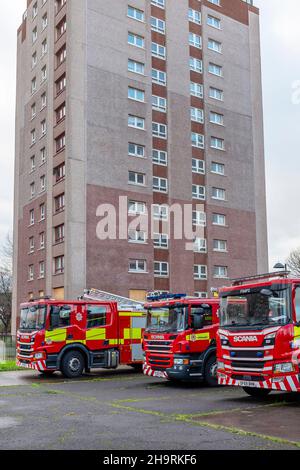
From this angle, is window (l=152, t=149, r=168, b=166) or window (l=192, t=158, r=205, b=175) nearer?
window (l=152, t=149, r=168, b=166)

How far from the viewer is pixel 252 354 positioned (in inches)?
496

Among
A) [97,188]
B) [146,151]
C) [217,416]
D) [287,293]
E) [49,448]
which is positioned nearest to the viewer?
[49,448]

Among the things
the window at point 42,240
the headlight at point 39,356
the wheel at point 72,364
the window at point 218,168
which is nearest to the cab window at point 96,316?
the wheel at point 72,364

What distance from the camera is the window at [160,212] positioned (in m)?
43.8

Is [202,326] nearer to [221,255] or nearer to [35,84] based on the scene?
[221,255]

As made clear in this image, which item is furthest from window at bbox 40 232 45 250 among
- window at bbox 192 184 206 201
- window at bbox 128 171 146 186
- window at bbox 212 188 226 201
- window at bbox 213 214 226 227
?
window at bbox 212 188 226 201

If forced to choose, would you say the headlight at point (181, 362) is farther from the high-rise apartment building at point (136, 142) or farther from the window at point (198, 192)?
the window at point (198, 192)

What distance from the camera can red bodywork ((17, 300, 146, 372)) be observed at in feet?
63.6

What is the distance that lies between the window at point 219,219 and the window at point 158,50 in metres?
13.8

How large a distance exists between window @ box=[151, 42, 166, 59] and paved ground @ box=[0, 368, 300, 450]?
34.9 m

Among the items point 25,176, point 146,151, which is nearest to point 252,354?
point 146,151

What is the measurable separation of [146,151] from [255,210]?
496 inches

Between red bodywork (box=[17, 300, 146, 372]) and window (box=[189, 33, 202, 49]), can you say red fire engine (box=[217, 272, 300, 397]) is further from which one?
window (box=[189, 33, 202, 49])

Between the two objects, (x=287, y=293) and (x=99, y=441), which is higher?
(x=287, y=293)
